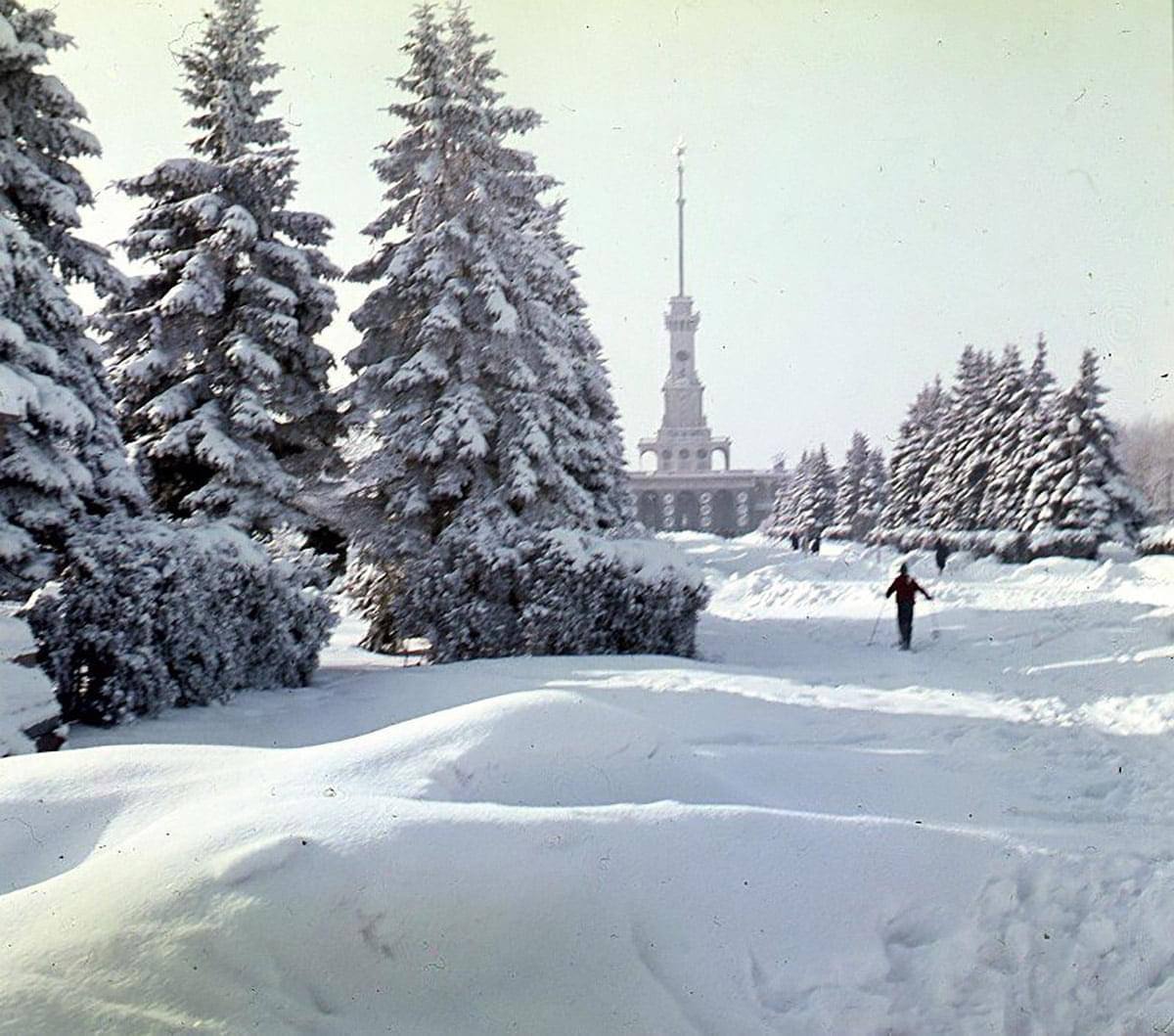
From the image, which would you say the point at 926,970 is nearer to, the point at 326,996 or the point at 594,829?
the point at 594,829

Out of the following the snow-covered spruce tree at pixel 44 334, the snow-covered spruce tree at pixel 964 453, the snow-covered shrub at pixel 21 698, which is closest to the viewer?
the snow-covered shrub at pixel 21 698

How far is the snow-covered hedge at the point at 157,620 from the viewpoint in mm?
8836

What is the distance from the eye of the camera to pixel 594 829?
410cm

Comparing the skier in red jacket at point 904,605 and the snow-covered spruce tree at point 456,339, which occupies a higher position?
the snow-covered spruce tree at point 456,339

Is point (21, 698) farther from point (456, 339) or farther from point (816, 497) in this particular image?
point (816, 497)

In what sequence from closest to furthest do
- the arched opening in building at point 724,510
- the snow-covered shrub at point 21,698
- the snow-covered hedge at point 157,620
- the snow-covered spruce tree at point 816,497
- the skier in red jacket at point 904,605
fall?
1. the snow-covered shrub at point 21,698
2. the snow-covered hedge at point 157,620
3. the skier in red jacket at point 904,605
4. the snow-covered spruce tree at point 816,497
5. the arched opening in building at point 724,510

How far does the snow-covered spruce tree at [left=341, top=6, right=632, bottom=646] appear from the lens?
636 inches

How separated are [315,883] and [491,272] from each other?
1424 centimetres

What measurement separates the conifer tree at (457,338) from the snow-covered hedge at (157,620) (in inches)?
186

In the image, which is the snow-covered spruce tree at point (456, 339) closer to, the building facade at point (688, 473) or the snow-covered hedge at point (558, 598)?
the snow-covered hedge at point (558, 598)

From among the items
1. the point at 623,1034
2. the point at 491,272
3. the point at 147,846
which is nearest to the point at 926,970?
the point at 623,1034

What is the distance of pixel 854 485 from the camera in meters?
70.6

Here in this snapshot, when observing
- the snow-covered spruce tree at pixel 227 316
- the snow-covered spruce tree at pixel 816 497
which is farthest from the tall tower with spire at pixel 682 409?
the snow-covered spruce tree at pixel 227 316

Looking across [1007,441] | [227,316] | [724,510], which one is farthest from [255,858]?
[724,510]
